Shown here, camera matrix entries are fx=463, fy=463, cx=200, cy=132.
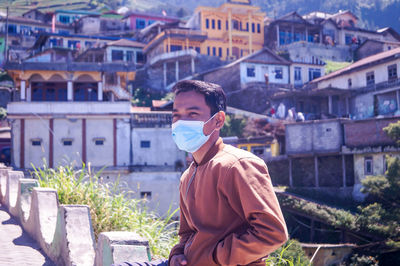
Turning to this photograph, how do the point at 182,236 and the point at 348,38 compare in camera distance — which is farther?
the point at 348,38

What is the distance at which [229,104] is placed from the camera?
144 feet

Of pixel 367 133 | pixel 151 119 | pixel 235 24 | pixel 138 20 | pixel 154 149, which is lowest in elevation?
pixel 154 149

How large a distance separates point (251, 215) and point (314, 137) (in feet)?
91.6

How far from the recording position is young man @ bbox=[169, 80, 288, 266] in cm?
279

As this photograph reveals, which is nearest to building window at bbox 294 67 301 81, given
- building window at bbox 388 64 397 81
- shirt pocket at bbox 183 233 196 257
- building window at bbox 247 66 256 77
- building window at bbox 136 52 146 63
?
building window at bbox 247 66 256 77

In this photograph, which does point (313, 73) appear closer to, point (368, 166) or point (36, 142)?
point (368, 166)

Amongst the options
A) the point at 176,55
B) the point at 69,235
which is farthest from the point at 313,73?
the point at 69,235

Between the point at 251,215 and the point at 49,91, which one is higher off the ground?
the point at 49,91

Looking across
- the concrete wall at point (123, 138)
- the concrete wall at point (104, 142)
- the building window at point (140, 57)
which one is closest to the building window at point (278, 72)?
the building window at point (140, 57)

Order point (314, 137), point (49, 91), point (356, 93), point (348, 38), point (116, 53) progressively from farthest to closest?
point (348, 38) < point (116, 53) < point (356, 93) < point (49, 91) < point (314, 137)

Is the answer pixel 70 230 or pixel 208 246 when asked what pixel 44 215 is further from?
pixel 208 246

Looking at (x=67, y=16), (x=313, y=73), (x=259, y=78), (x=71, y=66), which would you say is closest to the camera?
(x=71, y=66)

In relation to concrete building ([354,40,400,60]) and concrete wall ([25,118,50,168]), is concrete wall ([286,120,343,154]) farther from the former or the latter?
concrete building ([354,40,400,60])

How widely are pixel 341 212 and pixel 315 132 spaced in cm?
801
